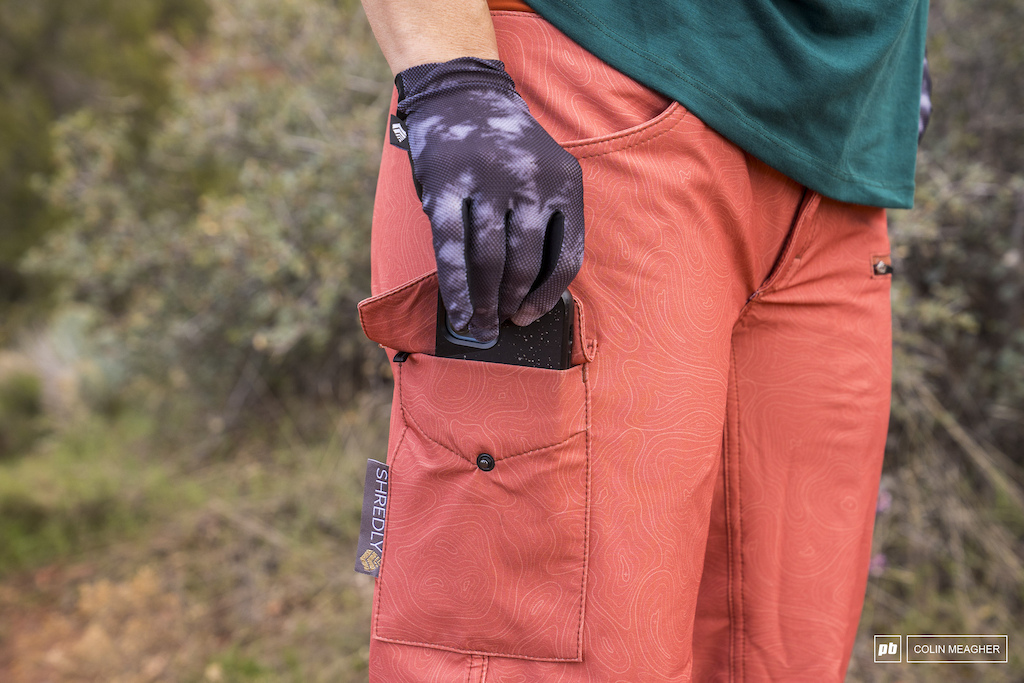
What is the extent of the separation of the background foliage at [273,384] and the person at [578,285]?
129 centimetres

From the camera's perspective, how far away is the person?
25.5 inches

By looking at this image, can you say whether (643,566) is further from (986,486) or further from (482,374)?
(986,486)

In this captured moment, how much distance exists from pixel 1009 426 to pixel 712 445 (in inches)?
74.6

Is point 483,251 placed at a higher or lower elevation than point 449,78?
lower

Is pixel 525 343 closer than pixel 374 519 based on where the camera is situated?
Yes

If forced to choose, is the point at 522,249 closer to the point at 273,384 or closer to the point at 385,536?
the point at 385,536

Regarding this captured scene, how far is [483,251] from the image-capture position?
2.03 ft

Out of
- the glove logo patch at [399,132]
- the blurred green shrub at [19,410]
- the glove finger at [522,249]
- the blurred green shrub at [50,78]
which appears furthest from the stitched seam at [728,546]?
the blurred green shrub at [50,78]

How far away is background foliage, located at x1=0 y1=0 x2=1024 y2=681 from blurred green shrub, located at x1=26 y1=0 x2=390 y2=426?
14 mm

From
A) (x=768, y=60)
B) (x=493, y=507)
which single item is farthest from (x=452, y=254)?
(x=768, y=60)

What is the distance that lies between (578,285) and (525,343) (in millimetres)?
82

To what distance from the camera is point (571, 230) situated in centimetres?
64

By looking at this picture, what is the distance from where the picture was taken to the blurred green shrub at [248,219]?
102 inches

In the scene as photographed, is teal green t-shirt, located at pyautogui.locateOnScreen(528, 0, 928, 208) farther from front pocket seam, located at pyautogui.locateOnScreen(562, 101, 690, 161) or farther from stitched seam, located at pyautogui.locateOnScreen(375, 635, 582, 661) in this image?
stitched seam, located at pyautogui.locateOnScreen(375, 635, 582, 661)
